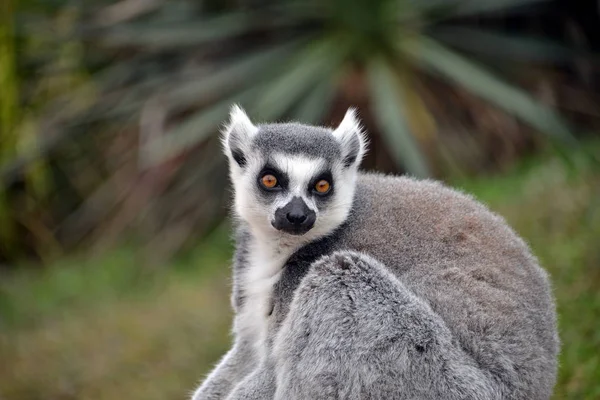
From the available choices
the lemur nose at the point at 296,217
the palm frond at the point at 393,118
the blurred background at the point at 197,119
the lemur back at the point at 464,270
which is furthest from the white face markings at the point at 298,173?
the palm frond at the point at 393,118

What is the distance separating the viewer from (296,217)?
14.5ft

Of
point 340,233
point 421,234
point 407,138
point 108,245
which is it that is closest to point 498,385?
point 421,234

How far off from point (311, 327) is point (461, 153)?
6.37 m

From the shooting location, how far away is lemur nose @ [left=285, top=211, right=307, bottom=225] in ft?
14.5

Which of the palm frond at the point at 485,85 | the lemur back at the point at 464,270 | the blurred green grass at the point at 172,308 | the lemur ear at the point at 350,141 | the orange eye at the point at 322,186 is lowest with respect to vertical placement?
the blurred green grass at the point at 172,308

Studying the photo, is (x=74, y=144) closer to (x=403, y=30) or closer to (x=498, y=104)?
(x=403, y=30)

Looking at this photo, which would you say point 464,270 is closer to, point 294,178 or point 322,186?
point 322,186

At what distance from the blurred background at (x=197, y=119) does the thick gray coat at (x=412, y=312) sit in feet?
12.5

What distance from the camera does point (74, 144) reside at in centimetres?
1138

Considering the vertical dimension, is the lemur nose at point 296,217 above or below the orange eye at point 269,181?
below

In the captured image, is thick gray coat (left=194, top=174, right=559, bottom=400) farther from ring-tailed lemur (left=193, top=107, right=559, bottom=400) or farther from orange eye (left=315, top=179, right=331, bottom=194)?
orange eye (left=315, top=179, right=331, bottom=194)

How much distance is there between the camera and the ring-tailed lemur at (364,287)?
13.1ft

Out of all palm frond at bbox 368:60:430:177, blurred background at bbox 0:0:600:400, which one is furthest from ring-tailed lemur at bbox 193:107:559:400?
palm frond at bbox 368:60:430:177

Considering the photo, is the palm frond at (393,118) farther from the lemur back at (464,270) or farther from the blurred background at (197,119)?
the lemur back at (464,270)
